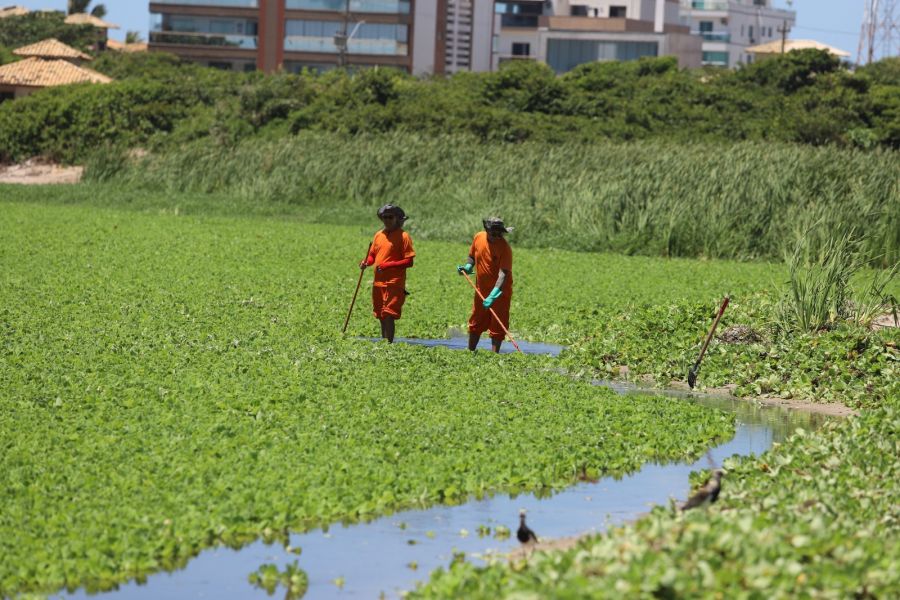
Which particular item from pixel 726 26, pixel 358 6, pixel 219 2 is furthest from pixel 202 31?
pixel 726 26

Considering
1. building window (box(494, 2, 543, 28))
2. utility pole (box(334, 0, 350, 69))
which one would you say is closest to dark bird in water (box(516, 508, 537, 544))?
utility pole (box(334, 0, 350, 69))

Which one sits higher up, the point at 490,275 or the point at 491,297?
the point at 490,275

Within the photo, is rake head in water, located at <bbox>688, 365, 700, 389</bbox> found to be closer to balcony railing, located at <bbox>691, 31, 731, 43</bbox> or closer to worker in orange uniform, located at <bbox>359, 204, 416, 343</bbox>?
worker in orange uniform, located at <bbox>359, 204, 416, 343</bbox>

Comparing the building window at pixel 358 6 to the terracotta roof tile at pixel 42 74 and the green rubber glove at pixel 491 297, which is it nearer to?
the terracotta roof tile at pixel 42 74

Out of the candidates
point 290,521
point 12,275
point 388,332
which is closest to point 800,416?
point 388,332

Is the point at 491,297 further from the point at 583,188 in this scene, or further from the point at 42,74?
the point at 42,74

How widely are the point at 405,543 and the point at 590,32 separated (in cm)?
10308

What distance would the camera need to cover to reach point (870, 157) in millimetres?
32719

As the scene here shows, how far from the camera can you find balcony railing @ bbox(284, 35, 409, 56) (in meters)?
90.0

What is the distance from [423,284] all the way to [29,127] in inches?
1361

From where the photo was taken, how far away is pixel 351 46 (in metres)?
90.4

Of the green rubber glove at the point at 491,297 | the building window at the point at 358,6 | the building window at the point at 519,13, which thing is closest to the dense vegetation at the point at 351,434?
the green rubber glove at the point at 491,297

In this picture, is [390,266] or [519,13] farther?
[519,13]

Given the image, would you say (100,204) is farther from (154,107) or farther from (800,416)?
(800,416)
